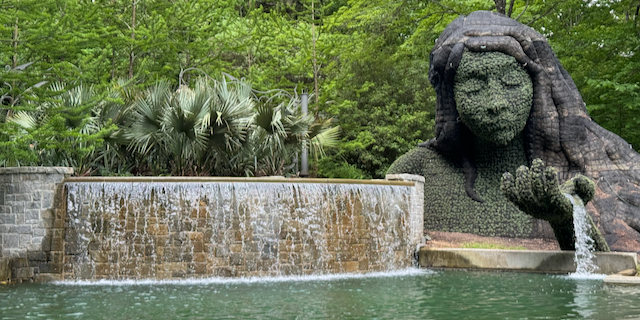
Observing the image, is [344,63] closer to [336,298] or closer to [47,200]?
[47,200]

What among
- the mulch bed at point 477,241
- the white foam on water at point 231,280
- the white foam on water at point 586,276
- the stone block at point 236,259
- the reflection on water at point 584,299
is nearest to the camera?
the reflection on water at point 584,299

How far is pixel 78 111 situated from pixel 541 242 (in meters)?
8.58

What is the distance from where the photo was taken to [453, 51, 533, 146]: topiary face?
12625 millimetres

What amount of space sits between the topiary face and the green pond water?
3.10 metres

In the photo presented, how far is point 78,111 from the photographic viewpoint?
1192 cm

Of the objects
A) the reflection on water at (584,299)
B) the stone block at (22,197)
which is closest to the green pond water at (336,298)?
the reflection on water at (584,299)

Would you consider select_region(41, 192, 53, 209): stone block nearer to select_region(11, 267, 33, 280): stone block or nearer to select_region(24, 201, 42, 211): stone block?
select_region(24, 201, 42, 211): stone block

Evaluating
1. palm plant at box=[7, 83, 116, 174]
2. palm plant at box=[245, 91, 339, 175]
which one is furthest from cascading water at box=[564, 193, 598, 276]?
palm plant at box=[7, 83, 116, 174]

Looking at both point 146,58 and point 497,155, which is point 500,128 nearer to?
point 497,155

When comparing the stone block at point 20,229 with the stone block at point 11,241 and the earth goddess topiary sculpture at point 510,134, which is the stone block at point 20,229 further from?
the earth goddess topiary sculpture at point 510,134

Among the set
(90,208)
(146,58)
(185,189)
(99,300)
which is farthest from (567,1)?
(99,300)

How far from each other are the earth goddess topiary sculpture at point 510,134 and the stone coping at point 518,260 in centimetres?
110

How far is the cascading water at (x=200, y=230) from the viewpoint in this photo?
1052 cm

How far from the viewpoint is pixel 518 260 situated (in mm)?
11359
